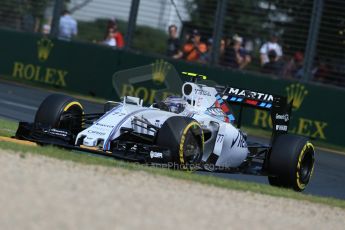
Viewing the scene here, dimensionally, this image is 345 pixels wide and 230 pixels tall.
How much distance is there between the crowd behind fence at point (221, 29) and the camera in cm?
1905

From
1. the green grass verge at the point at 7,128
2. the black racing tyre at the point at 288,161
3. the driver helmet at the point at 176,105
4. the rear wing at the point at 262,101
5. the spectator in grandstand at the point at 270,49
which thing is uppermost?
the spectator in grandstand at the point at 270,49

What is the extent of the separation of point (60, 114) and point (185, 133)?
1.80 metres

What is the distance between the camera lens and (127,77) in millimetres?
21562

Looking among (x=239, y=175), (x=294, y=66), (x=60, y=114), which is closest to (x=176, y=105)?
(x=60, y=114)

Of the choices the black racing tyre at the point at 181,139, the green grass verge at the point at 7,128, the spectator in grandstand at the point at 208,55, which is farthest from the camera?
the spectator in grandstand at the point at 208,55

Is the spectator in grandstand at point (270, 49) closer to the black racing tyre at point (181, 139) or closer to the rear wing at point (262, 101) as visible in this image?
the rear wing at point (262, 101)

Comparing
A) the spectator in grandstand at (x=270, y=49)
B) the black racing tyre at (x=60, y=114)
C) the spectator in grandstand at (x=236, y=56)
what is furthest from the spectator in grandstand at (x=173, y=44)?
the black racing tyre at (x=60, y=114)

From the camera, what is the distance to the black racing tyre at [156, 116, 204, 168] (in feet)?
32.1

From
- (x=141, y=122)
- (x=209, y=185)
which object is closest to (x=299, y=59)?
(x=141, y=122)

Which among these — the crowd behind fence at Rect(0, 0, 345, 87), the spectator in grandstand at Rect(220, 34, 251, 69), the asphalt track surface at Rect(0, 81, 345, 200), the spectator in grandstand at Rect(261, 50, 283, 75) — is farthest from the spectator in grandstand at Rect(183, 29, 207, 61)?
the asphalt track surface at Rect(0, 81, 345, 200)

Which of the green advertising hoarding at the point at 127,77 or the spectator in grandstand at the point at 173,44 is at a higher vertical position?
the spectator in grandstand at the point at 173,44

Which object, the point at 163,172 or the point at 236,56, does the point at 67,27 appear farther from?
the point at 163,172

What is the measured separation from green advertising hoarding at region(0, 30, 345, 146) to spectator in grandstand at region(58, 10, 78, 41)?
279mm

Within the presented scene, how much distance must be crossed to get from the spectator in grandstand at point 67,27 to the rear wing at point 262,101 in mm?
12515
